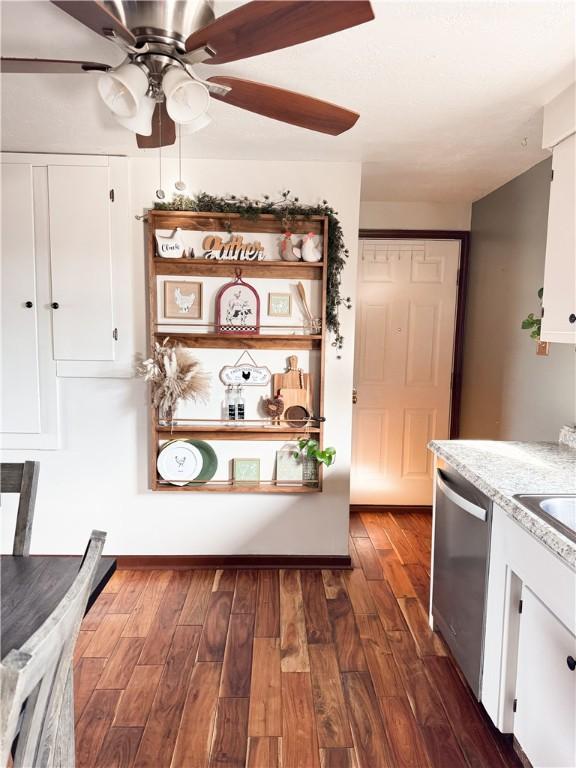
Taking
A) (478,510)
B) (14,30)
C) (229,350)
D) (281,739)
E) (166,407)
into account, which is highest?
(14,30)

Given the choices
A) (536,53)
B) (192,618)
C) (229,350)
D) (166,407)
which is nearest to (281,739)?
(192,618)

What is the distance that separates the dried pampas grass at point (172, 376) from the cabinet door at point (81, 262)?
306 mm

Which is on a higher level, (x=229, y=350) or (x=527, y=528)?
Answer: (x=229, y=350)

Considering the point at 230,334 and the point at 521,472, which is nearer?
the point at 521,472

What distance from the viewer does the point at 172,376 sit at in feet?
8.82

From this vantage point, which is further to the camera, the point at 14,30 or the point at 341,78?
the point at 341,78

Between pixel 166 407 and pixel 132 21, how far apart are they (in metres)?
1.91

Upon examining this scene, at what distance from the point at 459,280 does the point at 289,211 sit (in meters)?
1.64

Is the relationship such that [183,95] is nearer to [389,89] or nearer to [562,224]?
[389,89]

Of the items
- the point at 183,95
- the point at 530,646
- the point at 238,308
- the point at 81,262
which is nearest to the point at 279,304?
the point at 238,308

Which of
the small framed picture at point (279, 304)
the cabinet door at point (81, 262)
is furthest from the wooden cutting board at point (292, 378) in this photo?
the cabinet door at point (81, 262)

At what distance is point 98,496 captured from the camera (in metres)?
2.93

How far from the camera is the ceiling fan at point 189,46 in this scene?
1045 mm

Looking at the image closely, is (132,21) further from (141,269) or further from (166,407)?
(166,407)
